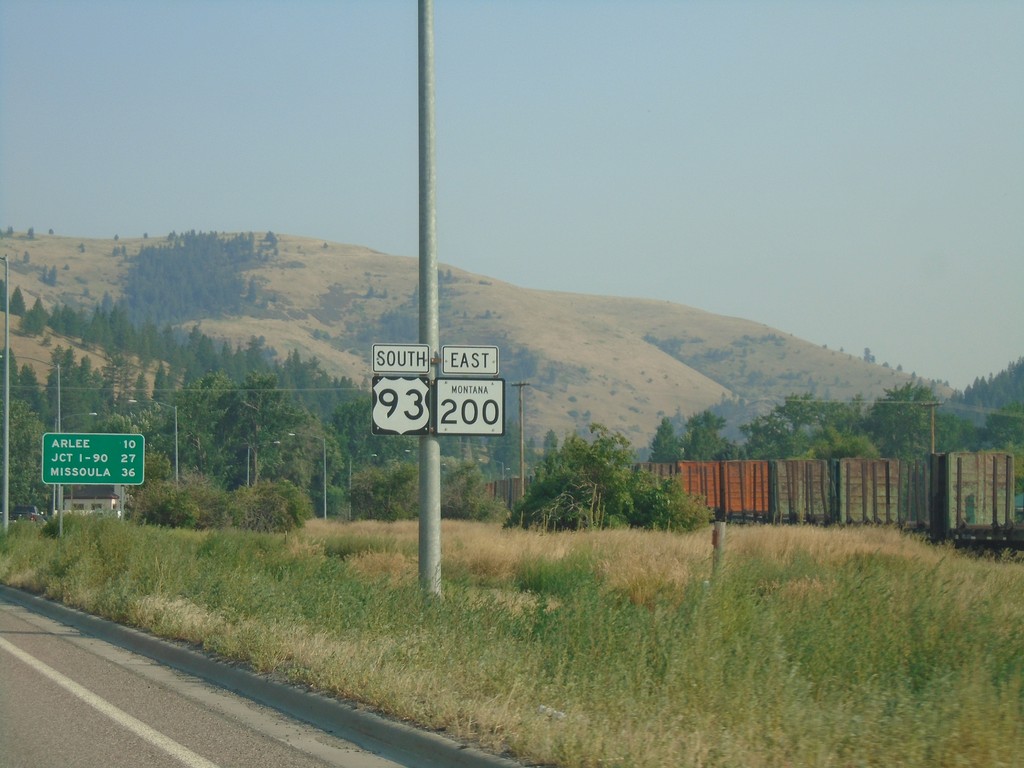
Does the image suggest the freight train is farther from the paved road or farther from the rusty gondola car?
the paved road

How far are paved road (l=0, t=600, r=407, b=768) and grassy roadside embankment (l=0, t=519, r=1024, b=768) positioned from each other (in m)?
0.63

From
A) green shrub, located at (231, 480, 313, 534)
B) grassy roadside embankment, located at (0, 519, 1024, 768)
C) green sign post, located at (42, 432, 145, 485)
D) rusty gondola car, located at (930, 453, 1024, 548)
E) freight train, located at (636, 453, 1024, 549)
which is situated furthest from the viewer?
green shrub, located at (231, 480, 313, 534)

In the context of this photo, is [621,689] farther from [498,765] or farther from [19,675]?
[19,675]

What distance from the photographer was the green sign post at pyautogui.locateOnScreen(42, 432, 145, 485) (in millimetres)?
27562

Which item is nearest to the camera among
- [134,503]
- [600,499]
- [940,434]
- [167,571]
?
[167,571]

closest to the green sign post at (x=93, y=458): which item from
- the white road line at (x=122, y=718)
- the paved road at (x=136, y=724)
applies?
the white road line at (x=122, y=718)

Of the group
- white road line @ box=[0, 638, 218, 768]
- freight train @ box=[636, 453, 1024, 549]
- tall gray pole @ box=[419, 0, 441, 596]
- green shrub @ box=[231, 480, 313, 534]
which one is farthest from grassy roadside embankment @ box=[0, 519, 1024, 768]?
green shrub @ box=[231, 480, 313, 534]

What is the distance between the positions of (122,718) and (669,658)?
4615mm

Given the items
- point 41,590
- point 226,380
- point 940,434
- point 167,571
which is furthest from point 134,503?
point 940,434

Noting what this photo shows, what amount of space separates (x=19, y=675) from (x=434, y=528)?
4.59 meters

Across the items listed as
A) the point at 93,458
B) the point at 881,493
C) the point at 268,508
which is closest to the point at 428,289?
the point at 93,458

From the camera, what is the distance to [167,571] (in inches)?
693

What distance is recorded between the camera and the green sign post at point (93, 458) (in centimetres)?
2756

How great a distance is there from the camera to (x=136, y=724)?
9.84 metres
